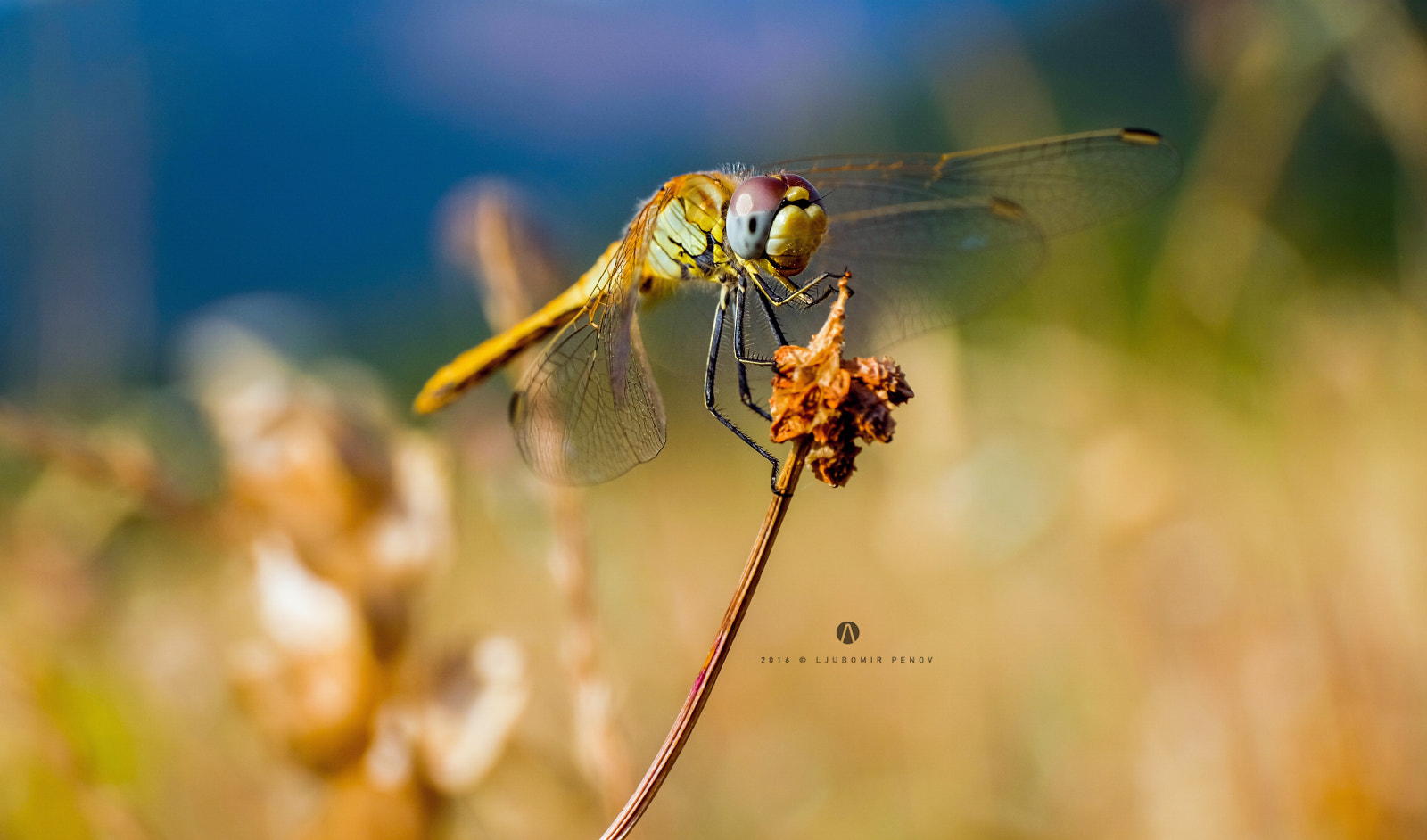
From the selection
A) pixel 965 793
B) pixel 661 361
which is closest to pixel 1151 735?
pixel 965 793

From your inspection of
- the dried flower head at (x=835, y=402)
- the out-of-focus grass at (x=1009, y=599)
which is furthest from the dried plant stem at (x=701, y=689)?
the out-of-focus grass at (x=1009, y=599)

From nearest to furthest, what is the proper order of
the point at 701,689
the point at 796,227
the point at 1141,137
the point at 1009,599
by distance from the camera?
the point at 701,689 → the point at 796,227 → the point at 1141,137 → the point at 1009,599

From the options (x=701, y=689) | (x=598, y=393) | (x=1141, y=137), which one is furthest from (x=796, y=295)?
(x=1141, y=137)

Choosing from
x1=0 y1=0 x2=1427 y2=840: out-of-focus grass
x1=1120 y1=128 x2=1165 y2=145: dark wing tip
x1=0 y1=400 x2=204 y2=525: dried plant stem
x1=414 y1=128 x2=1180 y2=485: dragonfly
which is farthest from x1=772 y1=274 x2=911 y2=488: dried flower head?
x1=1120 y1=128 x2=1165 y2=145: dark wing tip

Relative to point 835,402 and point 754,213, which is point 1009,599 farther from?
point 835,402

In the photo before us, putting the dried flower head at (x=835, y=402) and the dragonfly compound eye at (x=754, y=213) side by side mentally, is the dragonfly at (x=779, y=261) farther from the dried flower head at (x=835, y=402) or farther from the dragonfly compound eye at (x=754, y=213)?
the dried flower head at (x=835, y=402)
